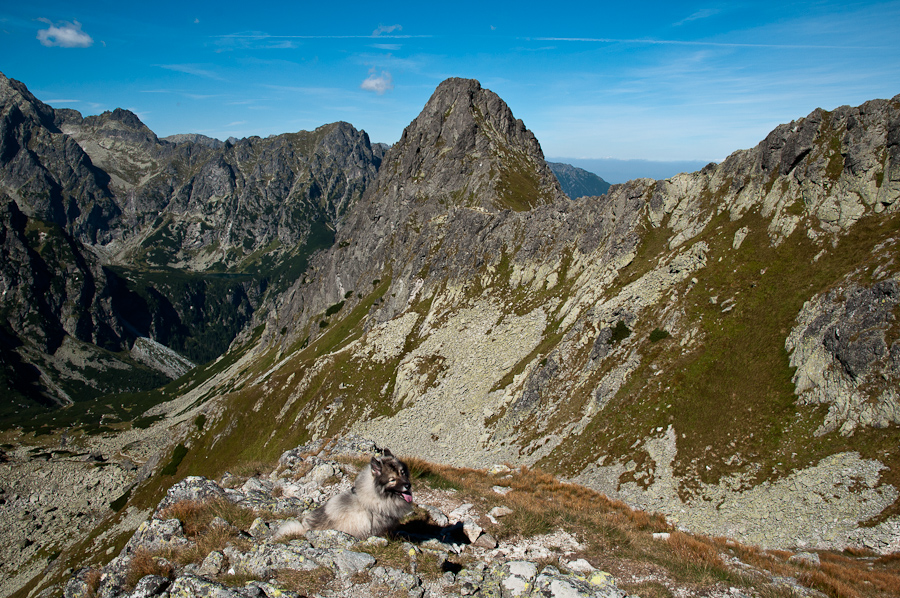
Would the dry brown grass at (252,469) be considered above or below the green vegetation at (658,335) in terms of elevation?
below

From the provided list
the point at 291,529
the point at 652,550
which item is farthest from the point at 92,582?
the point at 652,550

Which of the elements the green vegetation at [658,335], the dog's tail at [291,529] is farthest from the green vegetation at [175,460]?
the dog's tail at [291,529]

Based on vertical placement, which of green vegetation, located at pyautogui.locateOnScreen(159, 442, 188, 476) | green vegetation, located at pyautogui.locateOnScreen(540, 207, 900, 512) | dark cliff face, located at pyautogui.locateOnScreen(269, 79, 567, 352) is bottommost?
green vegetation, located at pyautogui.locateOnScreen(159, 442, 188, 476)

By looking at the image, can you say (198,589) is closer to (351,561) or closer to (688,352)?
(351,561)

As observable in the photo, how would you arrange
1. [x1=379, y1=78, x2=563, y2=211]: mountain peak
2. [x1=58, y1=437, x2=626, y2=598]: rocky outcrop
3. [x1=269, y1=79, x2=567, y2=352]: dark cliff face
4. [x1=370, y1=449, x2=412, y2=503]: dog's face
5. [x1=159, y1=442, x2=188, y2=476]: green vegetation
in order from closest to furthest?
[x1=58, y1=437, x2=626, y2=598]: rocky outcrop, [x1=370, y1=449, x2=412, y2=503]: dog's face, [x1=159, y1=442, x2=188, y2=476]: green vegetation, [x1=269, y1=79, x2=567, y2=352]: dark cliff face, [x1=379, y1=78, x2=563, y2=211]: mountain peak

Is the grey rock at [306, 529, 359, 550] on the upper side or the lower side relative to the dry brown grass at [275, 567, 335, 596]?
upper

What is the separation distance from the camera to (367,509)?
11258 mm

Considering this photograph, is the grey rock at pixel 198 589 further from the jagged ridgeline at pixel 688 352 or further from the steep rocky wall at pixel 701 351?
the jagged ridgeline at pixel 688 352

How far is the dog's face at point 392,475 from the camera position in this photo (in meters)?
10.6

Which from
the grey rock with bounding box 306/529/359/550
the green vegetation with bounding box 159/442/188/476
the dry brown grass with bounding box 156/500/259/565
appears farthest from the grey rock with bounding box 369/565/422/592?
the green vegetation with bounding box 159/442/188/476

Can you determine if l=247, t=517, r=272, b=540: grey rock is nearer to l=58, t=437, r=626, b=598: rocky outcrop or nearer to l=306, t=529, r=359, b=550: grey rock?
l=58, t=437, r=626, b=598: rocky outcrop

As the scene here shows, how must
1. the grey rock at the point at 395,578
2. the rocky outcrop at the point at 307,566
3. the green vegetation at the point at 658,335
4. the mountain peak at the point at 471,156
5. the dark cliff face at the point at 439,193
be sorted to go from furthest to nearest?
the mountain peak at the point at 471,156 < the dark cliff face at the point at 439,193 < the green vegetation at the point at 658,335 < the grey rock at the point at 395,578 < the rocky outcrop at the point at 307,566

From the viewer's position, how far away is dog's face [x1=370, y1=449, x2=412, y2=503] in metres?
10.6

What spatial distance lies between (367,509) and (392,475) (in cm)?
150
